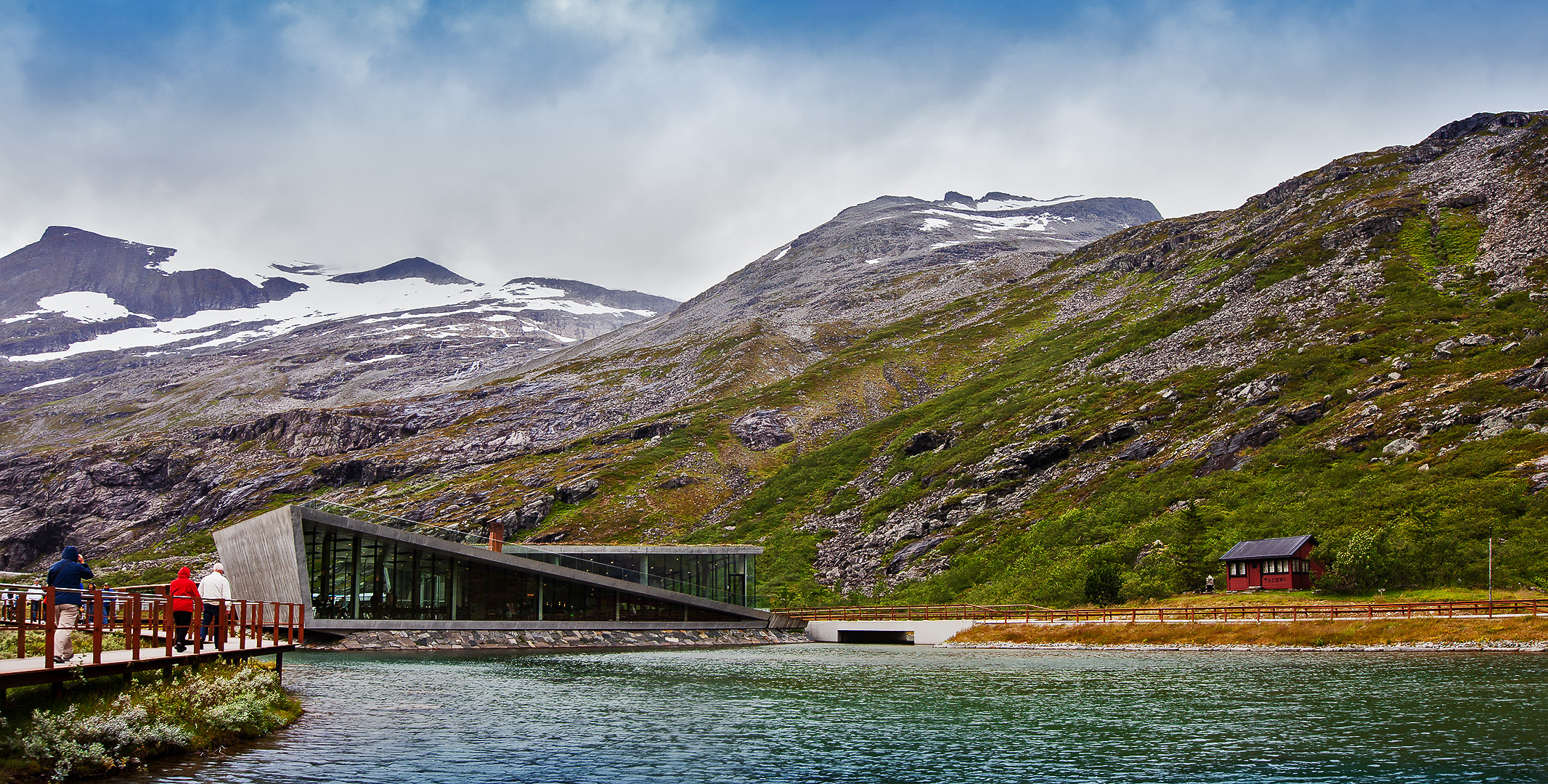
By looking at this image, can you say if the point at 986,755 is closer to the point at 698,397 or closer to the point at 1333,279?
the point at 1333,279

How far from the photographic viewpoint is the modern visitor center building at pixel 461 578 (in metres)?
66.2

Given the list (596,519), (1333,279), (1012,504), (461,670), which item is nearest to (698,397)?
(596,519)

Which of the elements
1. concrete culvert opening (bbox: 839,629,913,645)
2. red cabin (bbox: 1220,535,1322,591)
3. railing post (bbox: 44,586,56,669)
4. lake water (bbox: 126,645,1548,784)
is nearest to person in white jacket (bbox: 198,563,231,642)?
lake water (bbox: 126,645,1548,784)

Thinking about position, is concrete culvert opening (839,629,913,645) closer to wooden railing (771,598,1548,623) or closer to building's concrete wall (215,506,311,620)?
wooden railing (771,598,1548,623)

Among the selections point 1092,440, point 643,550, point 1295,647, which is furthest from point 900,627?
point 1092,440

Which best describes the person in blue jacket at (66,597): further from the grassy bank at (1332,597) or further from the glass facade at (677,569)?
the grassy bank at (1332,597)

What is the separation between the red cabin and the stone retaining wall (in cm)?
3306

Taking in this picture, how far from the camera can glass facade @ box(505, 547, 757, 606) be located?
3071 inches

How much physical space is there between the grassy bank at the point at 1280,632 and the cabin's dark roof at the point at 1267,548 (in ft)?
43.8

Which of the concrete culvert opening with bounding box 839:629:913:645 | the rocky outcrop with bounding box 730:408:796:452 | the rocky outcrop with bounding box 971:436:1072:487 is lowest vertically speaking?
the concrete culvert opening with bounding box 839:629:913:645

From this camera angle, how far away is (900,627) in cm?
8044

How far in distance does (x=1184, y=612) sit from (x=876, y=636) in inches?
968

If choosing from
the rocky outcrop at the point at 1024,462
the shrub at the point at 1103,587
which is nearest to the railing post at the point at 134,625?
the shrub at the point at 1103,587

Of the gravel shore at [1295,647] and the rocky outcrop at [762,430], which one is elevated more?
the rocky outcrop at [762,430]
